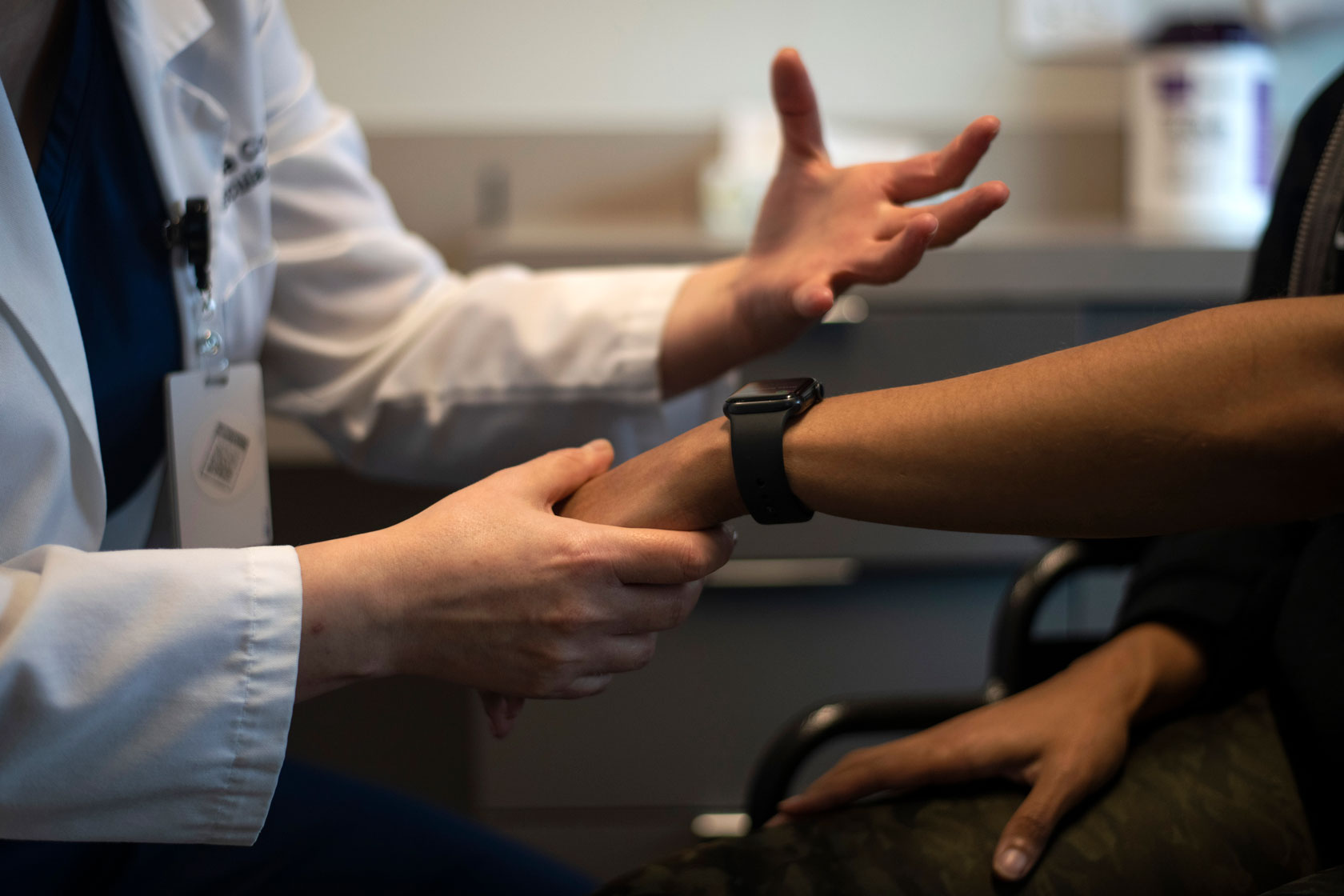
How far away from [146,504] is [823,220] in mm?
535

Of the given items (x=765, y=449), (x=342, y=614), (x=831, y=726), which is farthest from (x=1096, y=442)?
(x=342, y=614)

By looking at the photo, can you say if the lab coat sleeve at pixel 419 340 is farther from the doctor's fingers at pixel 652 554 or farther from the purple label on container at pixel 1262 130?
the purple label on container at pixel 1262 130

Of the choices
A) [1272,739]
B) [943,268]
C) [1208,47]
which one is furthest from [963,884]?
[1208,47]

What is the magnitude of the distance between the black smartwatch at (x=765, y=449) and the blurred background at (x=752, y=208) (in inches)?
20.7

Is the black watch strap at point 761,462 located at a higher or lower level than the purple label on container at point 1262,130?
lower

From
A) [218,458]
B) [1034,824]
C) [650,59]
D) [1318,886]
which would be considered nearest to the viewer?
[1318,886]

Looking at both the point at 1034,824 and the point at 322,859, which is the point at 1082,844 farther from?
the point at 322,859

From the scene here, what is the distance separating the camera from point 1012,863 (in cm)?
56

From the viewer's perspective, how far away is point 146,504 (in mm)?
738

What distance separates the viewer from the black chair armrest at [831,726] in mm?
671

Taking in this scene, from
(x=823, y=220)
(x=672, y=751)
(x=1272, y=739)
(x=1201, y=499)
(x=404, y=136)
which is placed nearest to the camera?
(x=1201, y=499)

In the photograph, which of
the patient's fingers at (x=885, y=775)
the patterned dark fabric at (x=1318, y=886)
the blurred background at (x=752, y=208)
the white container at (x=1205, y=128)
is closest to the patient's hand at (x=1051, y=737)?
the patient's fingers at (x=885, y=775)

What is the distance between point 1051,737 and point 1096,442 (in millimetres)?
218

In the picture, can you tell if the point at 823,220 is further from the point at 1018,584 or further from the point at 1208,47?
the point at 1208,47
